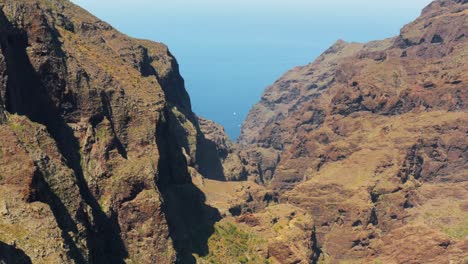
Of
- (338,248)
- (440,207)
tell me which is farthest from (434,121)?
(338,248)

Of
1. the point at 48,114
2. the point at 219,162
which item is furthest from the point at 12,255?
the point at 219,162

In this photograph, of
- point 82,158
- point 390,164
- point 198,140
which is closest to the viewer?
point 82,158

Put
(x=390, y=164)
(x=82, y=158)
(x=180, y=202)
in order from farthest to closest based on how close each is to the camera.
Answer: (x=390, y=164)
(x=180, y=202)
(x=82, y=158)

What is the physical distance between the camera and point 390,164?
120 metres

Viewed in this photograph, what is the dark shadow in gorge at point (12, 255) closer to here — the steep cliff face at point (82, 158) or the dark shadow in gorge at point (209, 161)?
the steep cliff face at point (82, 158)

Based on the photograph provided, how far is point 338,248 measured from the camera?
104062 mm

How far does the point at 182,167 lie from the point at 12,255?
126 ft

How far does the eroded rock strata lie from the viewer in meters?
47.0

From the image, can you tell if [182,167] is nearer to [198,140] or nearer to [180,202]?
[180,202]

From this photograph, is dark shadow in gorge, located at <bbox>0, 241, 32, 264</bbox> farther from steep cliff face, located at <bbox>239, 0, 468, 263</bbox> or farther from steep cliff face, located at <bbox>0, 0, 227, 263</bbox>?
steep cliff face, located at <bbox>239, 0, 468, 263</bbox>

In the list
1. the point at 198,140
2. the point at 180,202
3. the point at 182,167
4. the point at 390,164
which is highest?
the point at 198,140

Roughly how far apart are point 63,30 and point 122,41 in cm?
3643

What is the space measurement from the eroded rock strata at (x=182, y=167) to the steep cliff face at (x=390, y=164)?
33 centimetres

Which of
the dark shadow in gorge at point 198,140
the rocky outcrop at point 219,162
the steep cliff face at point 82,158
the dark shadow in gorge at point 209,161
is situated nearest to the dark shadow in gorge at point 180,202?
the steep cliff face at point 82,158
